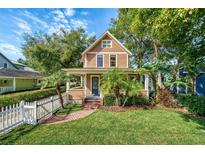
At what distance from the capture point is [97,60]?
59.0 feet

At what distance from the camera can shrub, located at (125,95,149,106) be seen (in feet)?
42.1

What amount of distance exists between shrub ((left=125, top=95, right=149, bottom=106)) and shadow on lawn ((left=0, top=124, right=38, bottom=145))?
781 centimetres

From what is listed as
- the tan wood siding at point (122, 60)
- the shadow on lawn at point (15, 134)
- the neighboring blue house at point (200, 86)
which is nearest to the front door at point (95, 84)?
the tan wood siding at point (122, 60)

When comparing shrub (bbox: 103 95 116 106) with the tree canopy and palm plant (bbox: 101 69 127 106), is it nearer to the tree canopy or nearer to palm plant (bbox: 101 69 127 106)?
palm plant (bbox: 101 69 127 106)

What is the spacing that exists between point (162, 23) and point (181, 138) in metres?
5.22

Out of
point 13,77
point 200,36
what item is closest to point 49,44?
point 13,77

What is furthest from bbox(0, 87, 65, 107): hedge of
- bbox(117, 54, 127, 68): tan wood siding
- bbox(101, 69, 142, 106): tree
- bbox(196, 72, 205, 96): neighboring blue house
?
bbox(196, 72, 205, 96): neighboring blue house

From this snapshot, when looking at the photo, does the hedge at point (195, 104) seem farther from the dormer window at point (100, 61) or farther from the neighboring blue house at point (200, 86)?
the dormer window at point (100, 61)

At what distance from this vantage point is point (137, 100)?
13016 mm

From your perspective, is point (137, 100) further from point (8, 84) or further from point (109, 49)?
point (8, 84)

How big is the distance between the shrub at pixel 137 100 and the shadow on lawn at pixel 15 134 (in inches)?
308

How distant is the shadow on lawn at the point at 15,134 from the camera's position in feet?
17.1

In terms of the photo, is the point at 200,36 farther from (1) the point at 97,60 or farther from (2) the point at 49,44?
(2) the point at 49,44

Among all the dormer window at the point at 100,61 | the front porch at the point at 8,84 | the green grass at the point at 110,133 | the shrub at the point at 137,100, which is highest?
the dormer window at the point at 100,61
